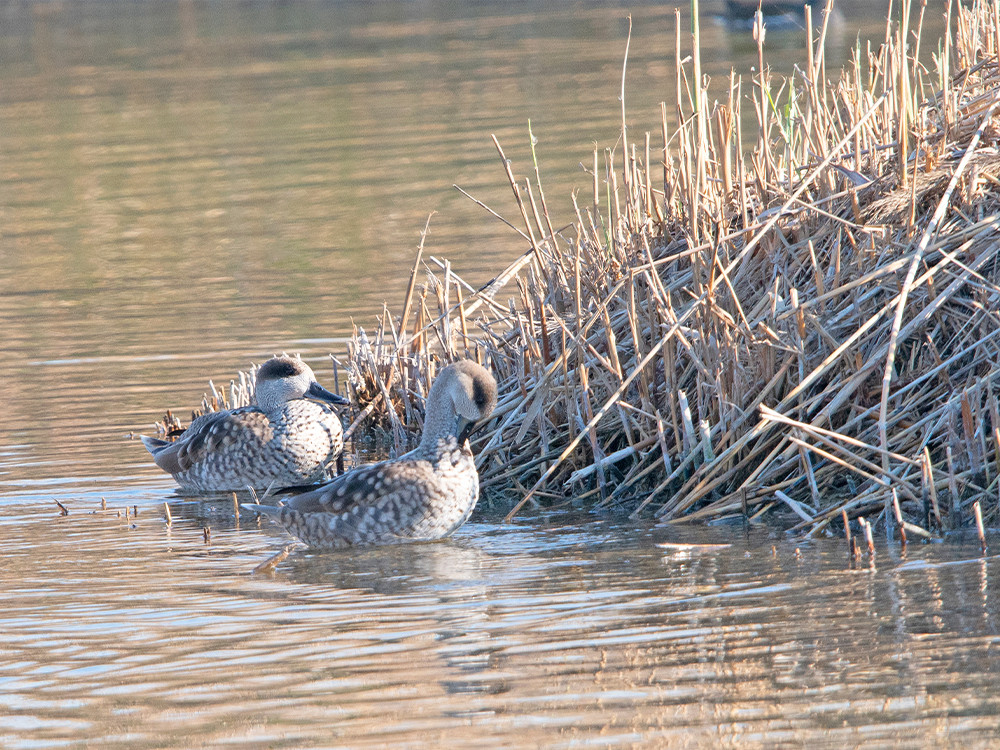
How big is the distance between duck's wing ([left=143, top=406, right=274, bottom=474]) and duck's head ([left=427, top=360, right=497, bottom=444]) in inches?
67.7

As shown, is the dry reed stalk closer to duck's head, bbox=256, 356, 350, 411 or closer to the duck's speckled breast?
the duck's speckled breast

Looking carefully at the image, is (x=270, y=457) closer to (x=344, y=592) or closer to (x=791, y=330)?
(x=344, y=592)

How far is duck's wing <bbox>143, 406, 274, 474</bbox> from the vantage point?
8.29 metres

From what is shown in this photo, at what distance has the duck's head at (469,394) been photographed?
6922mm

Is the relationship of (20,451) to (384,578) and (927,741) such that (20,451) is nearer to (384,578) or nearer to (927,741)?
(384,578)

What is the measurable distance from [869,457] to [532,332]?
6.25 ft

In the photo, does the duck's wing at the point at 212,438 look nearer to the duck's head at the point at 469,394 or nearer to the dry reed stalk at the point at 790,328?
the dry reed stalk at the point at 790,328

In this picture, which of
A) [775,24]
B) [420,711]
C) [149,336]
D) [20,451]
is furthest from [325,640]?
[775,24]

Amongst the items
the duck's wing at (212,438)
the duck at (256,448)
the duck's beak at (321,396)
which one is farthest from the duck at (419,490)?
the duck's beak at (321,396)

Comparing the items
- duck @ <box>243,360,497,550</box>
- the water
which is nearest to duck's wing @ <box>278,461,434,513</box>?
duck @ <box>243,360,497,550</box>

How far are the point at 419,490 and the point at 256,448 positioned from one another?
179 centimetres

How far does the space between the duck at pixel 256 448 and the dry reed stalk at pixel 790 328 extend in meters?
1.04

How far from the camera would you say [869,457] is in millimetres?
6691

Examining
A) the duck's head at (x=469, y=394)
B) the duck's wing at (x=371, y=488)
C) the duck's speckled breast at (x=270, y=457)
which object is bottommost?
the duck's speckled breast at (x=270, y=457)
